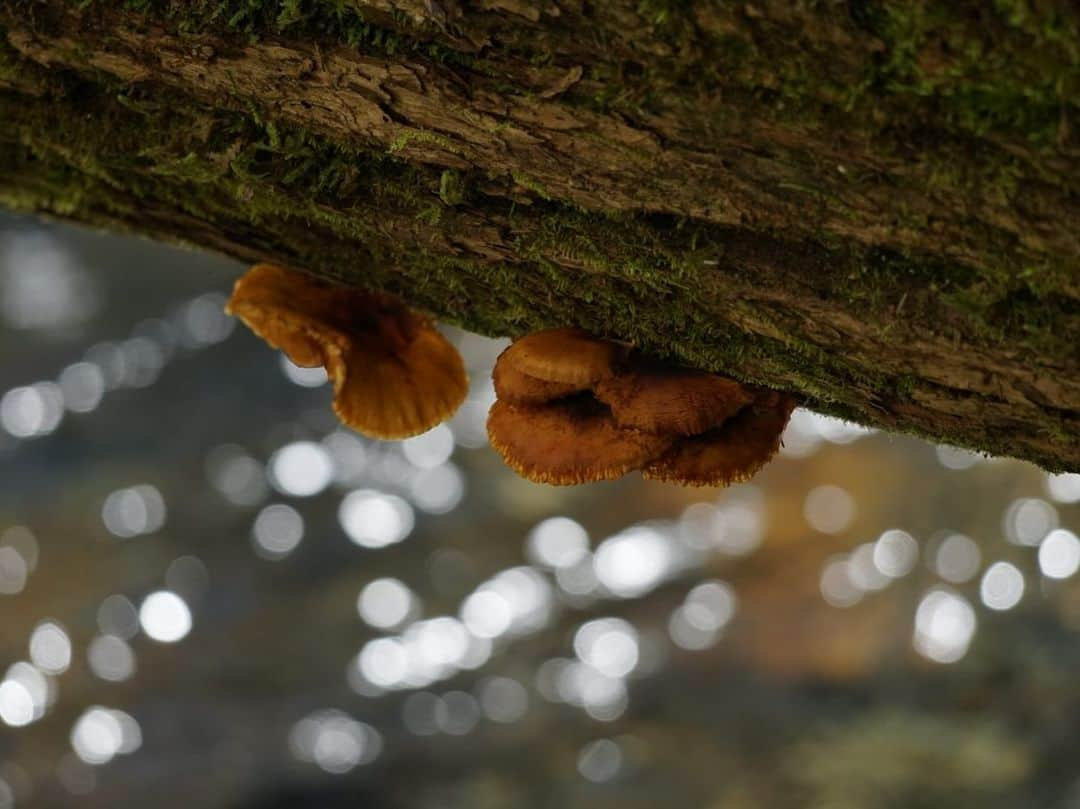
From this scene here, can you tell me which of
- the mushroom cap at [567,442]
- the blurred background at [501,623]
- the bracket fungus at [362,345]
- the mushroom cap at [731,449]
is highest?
the mushroom cap at [731,449]

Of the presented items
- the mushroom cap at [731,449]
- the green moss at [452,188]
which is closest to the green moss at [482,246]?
the green moss at [452,188]

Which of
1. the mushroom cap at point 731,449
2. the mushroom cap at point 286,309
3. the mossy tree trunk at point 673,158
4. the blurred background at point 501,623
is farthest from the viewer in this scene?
the blurred background at point 501,623

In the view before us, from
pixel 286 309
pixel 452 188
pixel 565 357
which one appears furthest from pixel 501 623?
pixel 452 188

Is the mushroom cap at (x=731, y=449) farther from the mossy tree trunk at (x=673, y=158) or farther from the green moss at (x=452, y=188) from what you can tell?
the green moss at (x=452, y=188)

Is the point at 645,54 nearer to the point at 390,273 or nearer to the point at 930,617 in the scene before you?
the point at 390,273

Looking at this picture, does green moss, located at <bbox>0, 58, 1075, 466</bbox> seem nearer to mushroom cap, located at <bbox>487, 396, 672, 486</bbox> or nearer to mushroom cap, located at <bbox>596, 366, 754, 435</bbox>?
mushroom cap, located at <bbox>596, 366, 754, 435</bbox>

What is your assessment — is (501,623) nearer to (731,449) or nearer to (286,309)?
(286,309)
